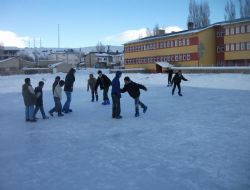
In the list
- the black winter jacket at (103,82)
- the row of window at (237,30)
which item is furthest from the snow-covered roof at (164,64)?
the black winter jacket at (103,82)

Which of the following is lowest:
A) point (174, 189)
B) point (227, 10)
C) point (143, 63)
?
point (174, 189)

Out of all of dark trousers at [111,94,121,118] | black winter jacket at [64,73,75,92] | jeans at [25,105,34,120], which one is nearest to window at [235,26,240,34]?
black winter jacket at [64,73,75,92]

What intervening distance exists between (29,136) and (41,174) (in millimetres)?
3636

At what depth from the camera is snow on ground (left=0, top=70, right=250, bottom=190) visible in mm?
5145

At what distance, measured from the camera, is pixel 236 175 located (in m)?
5.23

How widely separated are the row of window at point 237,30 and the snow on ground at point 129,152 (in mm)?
34488

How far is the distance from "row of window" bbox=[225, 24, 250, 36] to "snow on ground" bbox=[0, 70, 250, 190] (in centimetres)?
3449

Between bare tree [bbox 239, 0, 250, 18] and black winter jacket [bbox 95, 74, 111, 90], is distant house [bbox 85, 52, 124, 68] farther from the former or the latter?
black winter jacket [bbox 95, 74, 111, 90]

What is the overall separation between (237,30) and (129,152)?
41492mm

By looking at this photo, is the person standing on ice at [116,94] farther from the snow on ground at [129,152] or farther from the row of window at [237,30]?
the row of window at [237,30]

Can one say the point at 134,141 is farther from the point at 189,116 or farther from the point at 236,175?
the point at 189,116

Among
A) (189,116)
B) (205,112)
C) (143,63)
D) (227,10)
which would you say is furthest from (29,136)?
(227,10)

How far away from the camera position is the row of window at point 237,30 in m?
43.2

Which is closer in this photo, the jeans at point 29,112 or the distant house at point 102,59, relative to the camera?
the jeans at point 29,112
